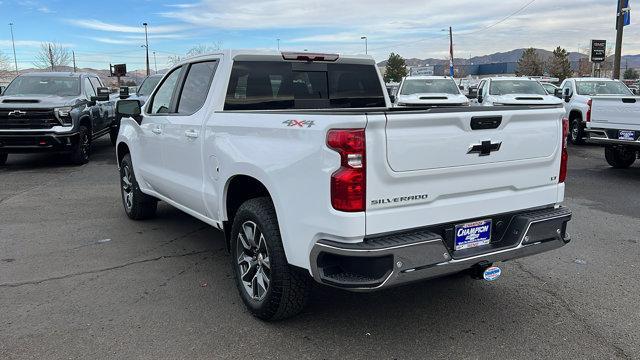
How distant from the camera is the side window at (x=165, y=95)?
17.7ft

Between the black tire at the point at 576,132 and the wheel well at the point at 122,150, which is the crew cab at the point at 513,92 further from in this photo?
the wheel well at the point at 122,150

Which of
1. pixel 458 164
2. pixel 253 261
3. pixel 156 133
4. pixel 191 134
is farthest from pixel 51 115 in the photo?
pixel 458 164

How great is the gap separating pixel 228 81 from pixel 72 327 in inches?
87.4

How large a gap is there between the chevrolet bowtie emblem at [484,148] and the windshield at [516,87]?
1240 centimetres

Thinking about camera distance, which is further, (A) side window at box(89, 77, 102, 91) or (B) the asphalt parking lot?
(A) side window at box(89, 77, 102, 91)

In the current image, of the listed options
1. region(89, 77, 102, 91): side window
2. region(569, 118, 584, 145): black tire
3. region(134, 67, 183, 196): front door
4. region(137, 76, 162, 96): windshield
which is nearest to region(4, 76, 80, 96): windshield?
region(89, 77, 102, 91): side window

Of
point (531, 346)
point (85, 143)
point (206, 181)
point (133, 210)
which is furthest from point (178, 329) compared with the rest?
point (85, 143)

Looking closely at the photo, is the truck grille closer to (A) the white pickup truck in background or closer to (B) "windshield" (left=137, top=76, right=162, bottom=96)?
(B) "windshield" (left=137, top=76, right=162, bottom=96)

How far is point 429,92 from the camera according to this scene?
52.0ft

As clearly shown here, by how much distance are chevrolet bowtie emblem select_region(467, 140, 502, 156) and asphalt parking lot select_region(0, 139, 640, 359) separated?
1.25m

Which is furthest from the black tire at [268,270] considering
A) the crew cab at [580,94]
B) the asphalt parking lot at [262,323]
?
the crew cab at [580,94]

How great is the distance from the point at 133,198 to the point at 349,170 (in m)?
4.41

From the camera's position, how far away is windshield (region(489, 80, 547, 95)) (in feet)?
49.3

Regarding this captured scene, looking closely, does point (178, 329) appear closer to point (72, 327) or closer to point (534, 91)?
point (72, 327)
